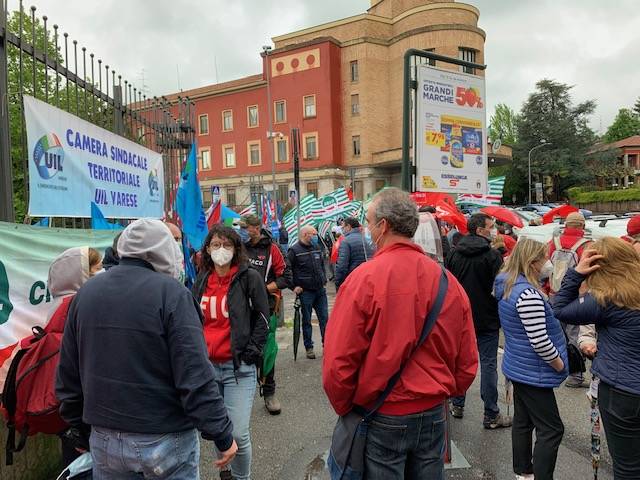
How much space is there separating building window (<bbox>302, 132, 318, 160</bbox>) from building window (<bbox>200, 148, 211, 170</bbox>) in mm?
11864

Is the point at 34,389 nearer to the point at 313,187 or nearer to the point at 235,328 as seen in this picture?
the point at 235,328

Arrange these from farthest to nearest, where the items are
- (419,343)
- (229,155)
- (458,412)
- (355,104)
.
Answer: (229,155) → (355,104) → (458,412) → (419,343)

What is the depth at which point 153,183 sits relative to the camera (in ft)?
19.8

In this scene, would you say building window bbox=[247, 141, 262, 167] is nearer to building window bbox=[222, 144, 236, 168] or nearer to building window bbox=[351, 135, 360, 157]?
building window bbox=[222, 144, 236, 168]

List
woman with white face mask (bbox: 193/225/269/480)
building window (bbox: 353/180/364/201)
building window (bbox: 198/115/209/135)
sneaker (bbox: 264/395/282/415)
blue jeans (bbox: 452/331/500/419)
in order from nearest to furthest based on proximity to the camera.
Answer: woman with white face mask (bbox: 193/225/269/480)
blue jeans (bbox: 452/331/500/419)
sneaker (bbox: 264/395/282/415)
building window (bbox: 353/180/364/201)
building window (bbox: 198/115/209/135)

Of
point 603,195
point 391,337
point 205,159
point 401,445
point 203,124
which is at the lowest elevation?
point 401,445

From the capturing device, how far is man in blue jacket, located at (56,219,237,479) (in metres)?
1.97

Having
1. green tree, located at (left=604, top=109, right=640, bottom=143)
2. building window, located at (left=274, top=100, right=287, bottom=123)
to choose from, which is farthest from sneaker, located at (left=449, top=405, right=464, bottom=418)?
green tree, located at (left=604, top=109, right=640, bottom=143)

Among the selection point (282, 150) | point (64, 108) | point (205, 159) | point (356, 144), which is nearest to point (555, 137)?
point (356, 144)

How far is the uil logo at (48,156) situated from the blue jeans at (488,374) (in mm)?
4052

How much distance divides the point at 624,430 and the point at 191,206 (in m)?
4.95

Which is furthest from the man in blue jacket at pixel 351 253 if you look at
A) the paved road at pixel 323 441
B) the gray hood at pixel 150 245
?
the gray hood at pixel 150 245

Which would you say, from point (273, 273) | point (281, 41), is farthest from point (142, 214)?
point (281, 41)

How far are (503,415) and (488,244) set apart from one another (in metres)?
A: 1.65
